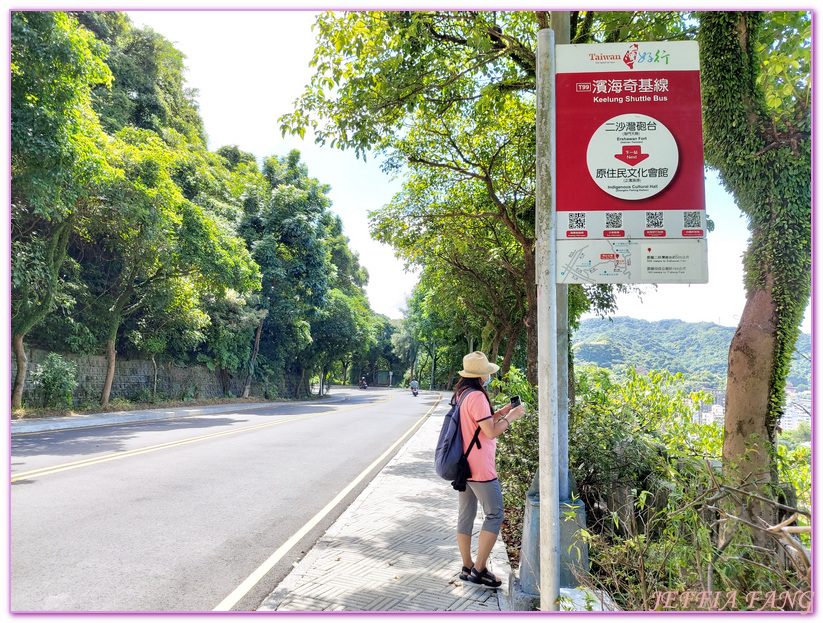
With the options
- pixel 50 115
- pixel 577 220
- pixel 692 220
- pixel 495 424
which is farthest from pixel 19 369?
pixel 692 220

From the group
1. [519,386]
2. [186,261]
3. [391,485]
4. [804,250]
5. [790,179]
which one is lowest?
[391,485]

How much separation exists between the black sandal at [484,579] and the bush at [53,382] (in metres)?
17.1

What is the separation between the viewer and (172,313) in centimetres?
2277

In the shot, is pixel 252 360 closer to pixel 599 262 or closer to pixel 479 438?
pixel 479 438

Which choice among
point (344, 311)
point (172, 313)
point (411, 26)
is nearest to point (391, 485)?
point (411, 26)

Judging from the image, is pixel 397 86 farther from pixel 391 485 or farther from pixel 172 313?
pixel 172 313

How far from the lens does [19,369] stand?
16.0m

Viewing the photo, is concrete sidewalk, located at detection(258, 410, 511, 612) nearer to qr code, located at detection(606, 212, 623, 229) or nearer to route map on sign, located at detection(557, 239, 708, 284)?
route map on sign, located at detection(557, 239, 708, 284)

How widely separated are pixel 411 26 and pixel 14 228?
14163 millimetres

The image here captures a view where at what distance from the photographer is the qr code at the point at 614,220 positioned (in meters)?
2.82

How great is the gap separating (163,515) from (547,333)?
5299mm

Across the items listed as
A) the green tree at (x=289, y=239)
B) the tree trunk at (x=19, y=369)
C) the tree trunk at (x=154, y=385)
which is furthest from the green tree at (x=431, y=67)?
the green tree at (x=289, y=239)

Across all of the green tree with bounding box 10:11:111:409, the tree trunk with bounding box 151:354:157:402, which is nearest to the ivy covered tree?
the green tree with bounding box 10:11:111:409

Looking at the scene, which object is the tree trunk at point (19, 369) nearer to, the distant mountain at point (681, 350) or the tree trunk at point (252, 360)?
the tree trunk at point (252, 360)
